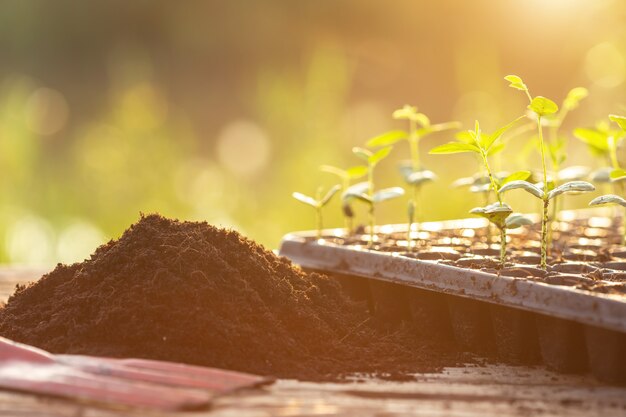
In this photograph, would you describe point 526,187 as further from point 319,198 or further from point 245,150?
point 245,150

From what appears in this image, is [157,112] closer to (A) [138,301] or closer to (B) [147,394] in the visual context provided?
(A) [138,301]

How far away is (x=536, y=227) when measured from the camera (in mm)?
3133

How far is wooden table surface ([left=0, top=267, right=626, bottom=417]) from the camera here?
1521 millimetres

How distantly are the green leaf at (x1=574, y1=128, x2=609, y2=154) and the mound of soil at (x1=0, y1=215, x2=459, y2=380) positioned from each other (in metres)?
0.96

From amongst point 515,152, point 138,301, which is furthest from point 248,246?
point 515,152

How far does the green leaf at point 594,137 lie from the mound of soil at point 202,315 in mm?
955

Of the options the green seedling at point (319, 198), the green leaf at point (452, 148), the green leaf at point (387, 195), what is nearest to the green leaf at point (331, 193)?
the green seedling at point (319, 198)

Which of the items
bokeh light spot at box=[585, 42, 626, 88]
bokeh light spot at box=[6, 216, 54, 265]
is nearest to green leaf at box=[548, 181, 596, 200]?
bokeh light spot at box=[585, 42, 626, 88]

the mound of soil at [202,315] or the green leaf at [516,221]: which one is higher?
the green leaf at [516,221]

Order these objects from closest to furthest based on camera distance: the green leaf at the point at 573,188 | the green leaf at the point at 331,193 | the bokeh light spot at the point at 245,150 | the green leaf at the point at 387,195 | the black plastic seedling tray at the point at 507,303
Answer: the black plastic seedling tray at the point at 507,303, the green leaf at the point at 573,188, the green leaf at the point at 387,195, the green leaf at the point at 331,193, the bokeh light spot at the point at 245,150

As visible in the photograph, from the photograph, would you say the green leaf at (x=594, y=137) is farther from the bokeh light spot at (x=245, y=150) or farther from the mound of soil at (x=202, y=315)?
the bokeh light spot at (x=245, y=150)

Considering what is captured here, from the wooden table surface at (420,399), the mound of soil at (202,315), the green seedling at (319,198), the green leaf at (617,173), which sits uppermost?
the green seedling at (319,198)

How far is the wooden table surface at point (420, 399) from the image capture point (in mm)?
1521

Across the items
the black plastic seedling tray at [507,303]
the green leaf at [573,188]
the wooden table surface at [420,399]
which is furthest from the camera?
the green leaf at [573,188]
